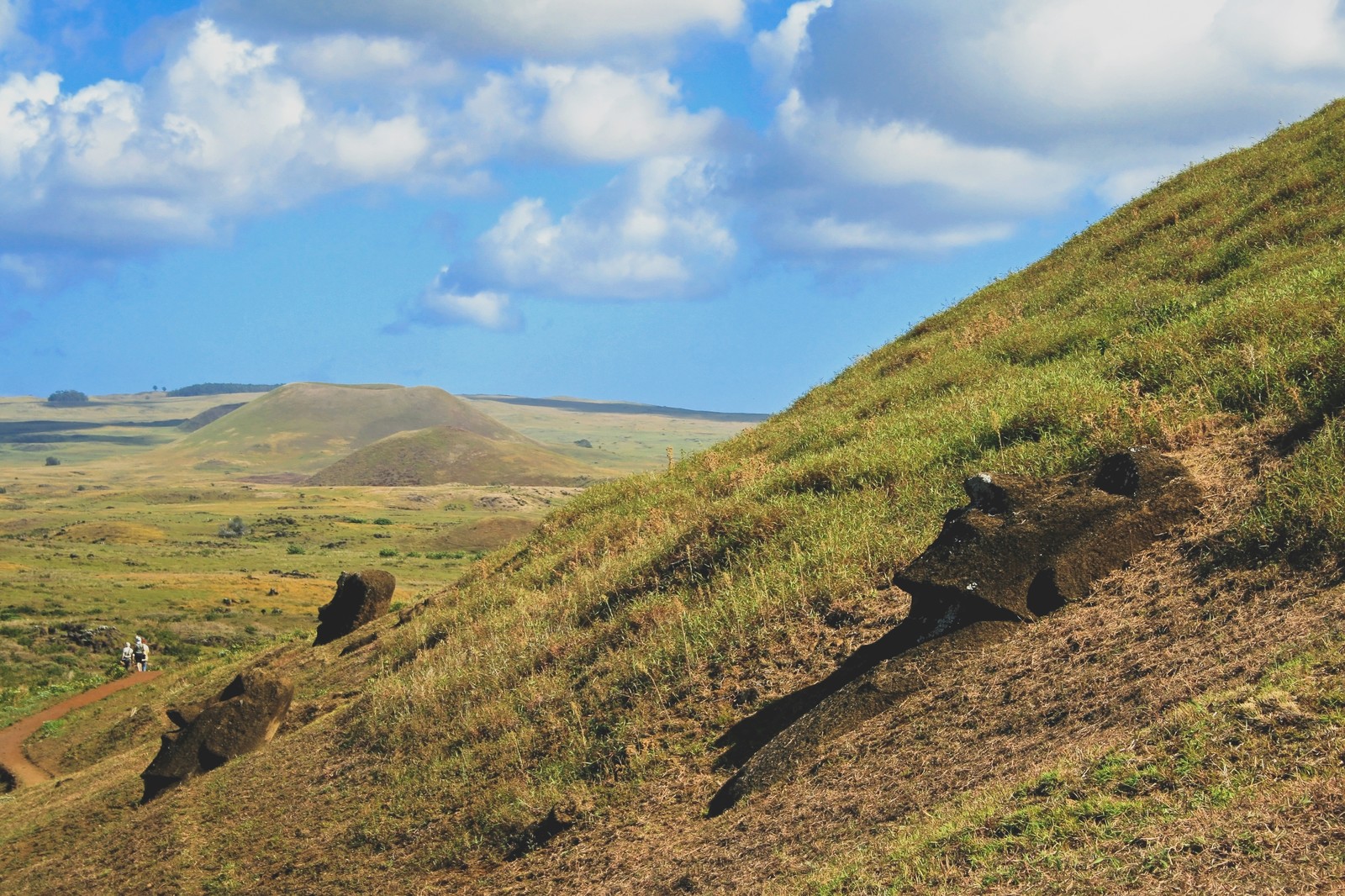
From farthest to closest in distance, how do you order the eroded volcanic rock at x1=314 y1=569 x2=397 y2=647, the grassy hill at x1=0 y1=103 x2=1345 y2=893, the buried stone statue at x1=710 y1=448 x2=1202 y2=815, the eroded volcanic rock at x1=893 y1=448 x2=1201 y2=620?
the eroded volcanic rock at x1=314 y1=569 x2=397 y2=647, the eroded volcanic rock at x1=893 y1=448 x2=1201 y2=620, the buried stone statue at x1=710 y1=448 x2=1202 y2=815, the grassy hill at x1=0 y1=103 x2=1345 y2=893

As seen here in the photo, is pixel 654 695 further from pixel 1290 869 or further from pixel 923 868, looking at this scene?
pixel 1290 869

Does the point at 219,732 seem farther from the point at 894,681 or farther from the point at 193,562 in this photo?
the point at 193,562

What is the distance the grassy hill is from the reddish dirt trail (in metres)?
5.59

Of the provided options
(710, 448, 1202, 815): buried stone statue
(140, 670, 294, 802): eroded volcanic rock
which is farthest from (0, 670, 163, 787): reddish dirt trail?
(710, 448, 1202, 815): buried stone statue

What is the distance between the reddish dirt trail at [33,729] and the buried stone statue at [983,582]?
75.1ft

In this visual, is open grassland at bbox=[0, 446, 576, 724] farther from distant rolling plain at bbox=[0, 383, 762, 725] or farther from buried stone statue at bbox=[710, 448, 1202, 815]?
buried stone statue at bbox=[710, 448, 1202, 815]

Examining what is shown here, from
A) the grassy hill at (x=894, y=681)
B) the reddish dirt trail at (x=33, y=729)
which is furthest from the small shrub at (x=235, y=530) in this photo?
the grassy hill at (x=894, y=681)

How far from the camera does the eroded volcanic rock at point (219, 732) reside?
17.2 metres

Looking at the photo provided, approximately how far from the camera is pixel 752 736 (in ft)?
32.4

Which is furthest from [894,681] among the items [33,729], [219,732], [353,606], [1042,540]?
[33,729]

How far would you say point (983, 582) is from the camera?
30.5 feet

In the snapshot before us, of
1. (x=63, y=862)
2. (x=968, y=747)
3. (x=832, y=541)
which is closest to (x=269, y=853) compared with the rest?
(x=63, y=862)

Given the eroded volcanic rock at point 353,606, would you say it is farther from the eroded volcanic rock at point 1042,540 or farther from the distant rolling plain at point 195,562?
the eroded volcanic rock at point 1042,540

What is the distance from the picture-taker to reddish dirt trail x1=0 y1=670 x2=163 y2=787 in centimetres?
2639
